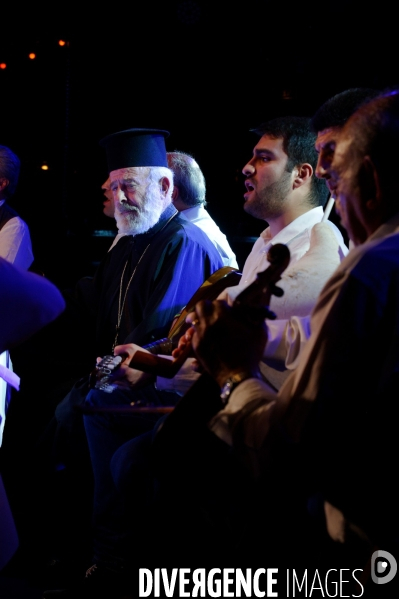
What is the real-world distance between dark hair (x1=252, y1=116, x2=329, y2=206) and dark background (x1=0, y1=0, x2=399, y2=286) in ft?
10.8

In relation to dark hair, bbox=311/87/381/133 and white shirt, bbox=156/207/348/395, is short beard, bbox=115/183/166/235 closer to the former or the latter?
white shirt, bbox=156/207/348/395

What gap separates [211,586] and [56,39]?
6.25 meters

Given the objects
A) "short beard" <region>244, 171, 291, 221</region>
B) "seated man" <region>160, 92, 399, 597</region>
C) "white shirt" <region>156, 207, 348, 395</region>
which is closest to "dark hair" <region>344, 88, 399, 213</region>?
"seated man" <region>160, 92, 399, 597</region>

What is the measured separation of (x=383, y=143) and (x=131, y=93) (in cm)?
590

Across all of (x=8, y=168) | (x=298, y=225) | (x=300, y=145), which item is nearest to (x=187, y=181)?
(x=8, y=168)

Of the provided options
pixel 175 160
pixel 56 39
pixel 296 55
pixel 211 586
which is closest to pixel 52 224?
pixel 56 39

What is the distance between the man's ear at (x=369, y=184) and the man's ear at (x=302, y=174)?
4.86 ft

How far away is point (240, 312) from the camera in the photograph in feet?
5.34

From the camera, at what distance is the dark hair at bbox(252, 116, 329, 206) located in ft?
10.0

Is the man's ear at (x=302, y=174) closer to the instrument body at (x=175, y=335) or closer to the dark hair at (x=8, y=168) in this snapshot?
the instrument body at (x=175, y=335)

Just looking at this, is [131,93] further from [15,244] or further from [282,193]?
[282,193]

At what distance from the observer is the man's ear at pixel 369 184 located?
1.56m

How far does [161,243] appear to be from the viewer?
4.02 metres

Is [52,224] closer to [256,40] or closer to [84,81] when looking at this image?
[84,81]
